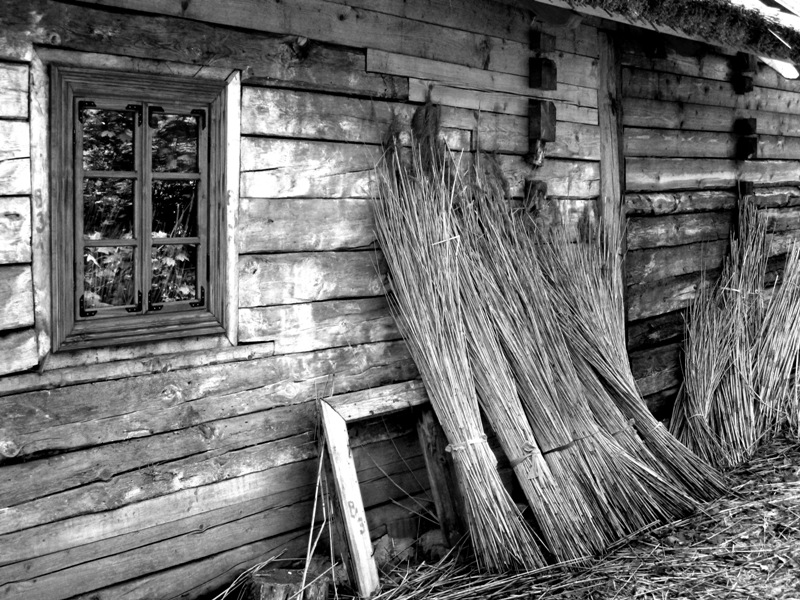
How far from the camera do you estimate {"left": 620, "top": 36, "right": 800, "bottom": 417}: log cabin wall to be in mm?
5004

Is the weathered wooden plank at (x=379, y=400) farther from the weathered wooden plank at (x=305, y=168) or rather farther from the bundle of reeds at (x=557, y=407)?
the weathered wooden plank at (x=305, y=168)

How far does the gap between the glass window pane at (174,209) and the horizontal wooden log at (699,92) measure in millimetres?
2829

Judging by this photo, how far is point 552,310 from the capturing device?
3.94m

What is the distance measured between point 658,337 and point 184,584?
10.7 feet

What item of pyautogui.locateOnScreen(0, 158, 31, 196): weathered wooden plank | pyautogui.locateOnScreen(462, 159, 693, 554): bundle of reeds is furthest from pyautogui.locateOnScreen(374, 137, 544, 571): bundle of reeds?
pyautogui.locateOnScreen(0, 158, 31, 196): weathered wooden plank

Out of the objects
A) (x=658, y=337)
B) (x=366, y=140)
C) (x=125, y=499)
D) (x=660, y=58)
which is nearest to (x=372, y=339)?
(x=366, y=140)

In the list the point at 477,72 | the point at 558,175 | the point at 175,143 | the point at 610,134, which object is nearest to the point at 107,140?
the point at 175,143

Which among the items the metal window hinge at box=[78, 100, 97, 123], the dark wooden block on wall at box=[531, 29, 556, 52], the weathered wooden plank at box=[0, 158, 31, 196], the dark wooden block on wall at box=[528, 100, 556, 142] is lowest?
the weathered wooden plank at box=[0, 158, 31, 196]

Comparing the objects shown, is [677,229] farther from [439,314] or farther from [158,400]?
[158,400]

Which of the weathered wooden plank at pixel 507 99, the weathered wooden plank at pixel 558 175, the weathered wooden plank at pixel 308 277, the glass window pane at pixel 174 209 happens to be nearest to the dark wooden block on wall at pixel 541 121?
the weathered wooden plank at pixel 507 99

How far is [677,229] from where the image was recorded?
5328mm

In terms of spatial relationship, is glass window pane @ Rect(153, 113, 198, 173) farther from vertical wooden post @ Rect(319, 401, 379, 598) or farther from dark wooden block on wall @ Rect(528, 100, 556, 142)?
dark wooden block on wall @ Rect(528, 100, 556, 142)

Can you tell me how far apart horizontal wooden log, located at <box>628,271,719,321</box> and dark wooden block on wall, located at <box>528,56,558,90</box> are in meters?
1.41

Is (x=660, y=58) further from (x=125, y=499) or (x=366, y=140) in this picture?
(x=125, y=499)
